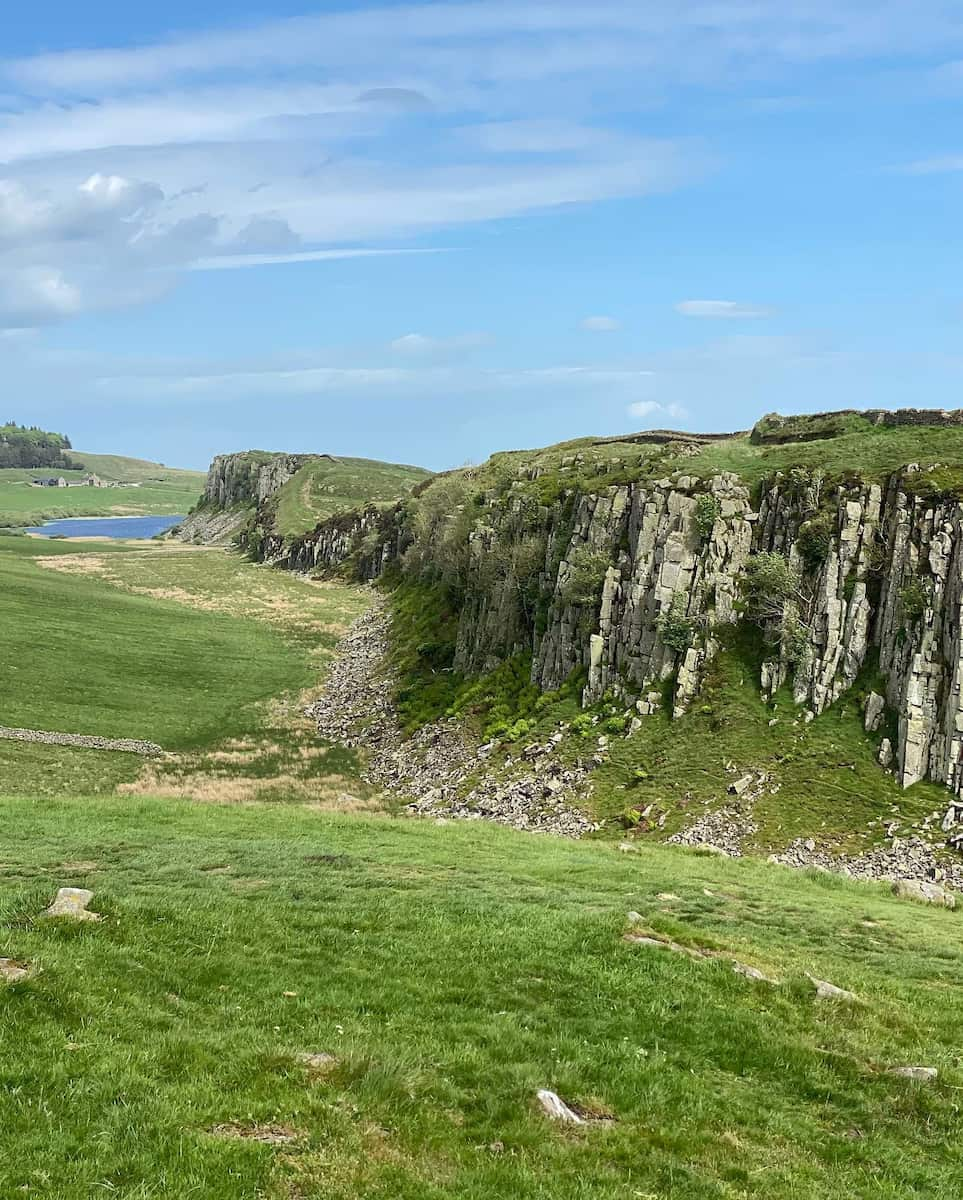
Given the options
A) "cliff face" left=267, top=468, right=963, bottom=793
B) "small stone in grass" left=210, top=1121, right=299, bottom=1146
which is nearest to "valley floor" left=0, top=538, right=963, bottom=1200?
"small stone in grass" left=210, top=1121, right=299, bottom=1146

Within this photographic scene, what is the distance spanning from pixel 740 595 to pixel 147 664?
5670cm

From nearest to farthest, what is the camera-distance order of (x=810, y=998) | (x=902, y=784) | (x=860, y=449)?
1. (x=810, y=998)
2. (x=902, y=784)
3. (x=860, y=449)

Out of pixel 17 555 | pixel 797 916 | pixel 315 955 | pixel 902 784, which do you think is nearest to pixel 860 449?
pixel 902 784

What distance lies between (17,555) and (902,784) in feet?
582

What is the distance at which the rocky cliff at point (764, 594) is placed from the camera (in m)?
42.1

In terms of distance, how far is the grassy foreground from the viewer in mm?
11578

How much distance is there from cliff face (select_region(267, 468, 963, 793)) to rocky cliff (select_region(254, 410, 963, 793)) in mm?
76

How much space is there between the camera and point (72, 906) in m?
18.5

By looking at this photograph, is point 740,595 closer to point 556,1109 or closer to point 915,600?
point 915,600

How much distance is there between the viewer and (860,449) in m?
54.9

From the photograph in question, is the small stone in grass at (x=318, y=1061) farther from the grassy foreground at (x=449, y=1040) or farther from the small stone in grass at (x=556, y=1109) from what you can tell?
the small stone in grass at (x=556, y=1109)

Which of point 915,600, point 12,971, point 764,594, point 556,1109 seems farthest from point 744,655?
point 12,971

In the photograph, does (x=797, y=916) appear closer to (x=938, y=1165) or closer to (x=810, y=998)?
(x=810, y=998)

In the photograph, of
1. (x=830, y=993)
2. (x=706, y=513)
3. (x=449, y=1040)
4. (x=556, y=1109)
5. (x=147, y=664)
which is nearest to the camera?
(x=556, y=1109)
